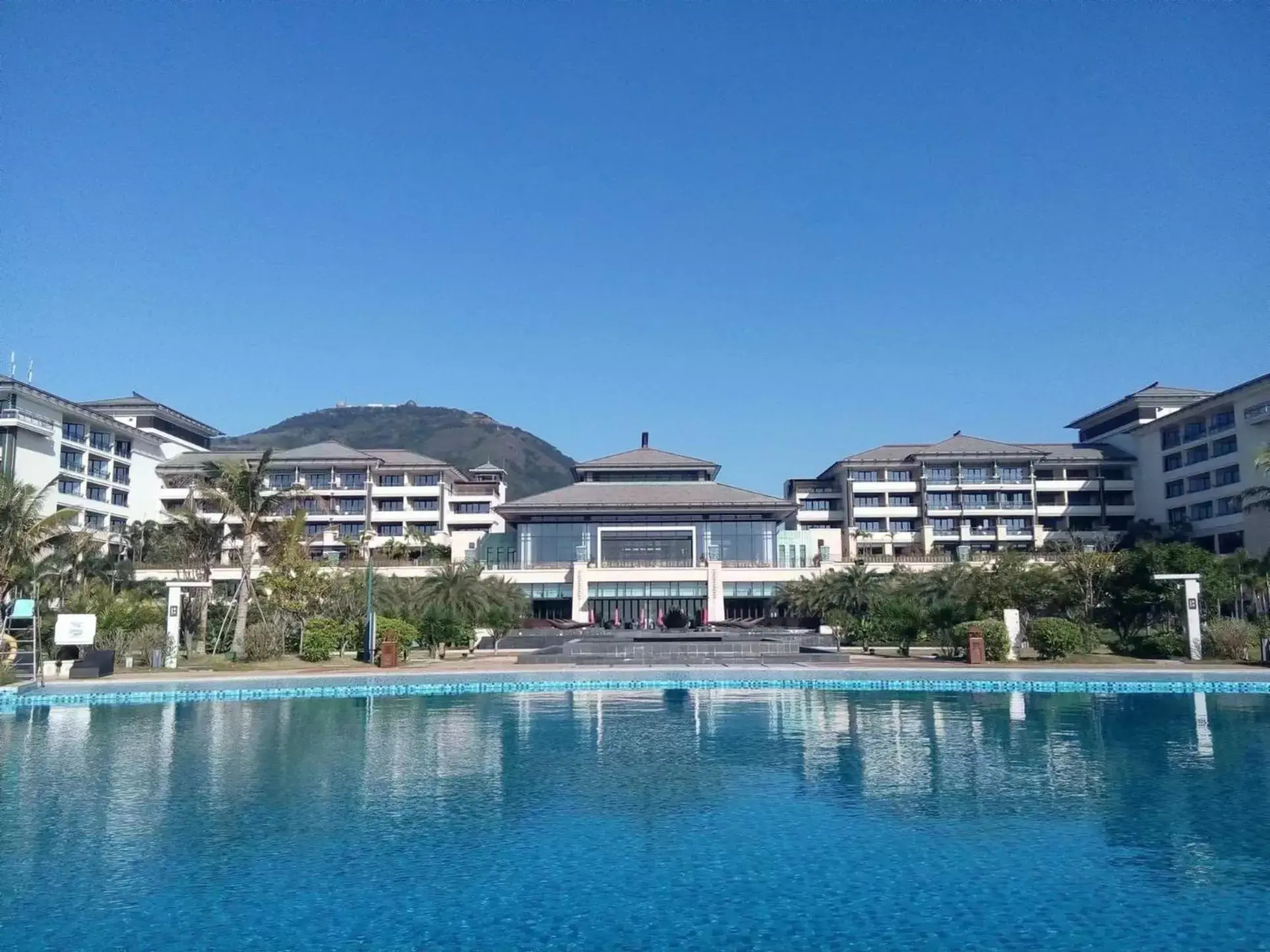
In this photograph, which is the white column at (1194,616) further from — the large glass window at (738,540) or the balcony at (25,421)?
the balcony at (25,421)

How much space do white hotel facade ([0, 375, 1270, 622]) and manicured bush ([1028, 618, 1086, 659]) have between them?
23.7m

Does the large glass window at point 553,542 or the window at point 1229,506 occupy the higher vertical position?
the window at point 1229,506

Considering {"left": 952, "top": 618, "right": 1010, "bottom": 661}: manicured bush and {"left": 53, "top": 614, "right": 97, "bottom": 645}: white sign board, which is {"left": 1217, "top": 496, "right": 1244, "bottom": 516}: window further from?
{"left": 53, "top": 614, "right": 97, "bottom": 645}: white sign board

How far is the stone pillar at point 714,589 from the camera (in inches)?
2233

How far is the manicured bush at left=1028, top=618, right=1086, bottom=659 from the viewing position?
3148cm

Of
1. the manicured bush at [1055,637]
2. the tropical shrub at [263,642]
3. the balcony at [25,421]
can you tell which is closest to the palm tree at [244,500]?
the tropical shrub at [263,642]

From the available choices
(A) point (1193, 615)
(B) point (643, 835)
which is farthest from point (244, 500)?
(A) point (1193, 615)

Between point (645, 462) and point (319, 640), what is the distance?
31842 mm

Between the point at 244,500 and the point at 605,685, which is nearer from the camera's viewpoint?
the point at 605,685

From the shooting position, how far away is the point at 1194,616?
3209cm

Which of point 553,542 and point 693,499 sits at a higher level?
point 693,499

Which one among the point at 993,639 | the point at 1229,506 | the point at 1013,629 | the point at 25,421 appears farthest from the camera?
the point at 1229,506

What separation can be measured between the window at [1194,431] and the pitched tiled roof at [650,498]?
95.7 feet

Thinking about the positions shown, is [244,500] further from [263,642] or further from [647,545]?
[647,545]
